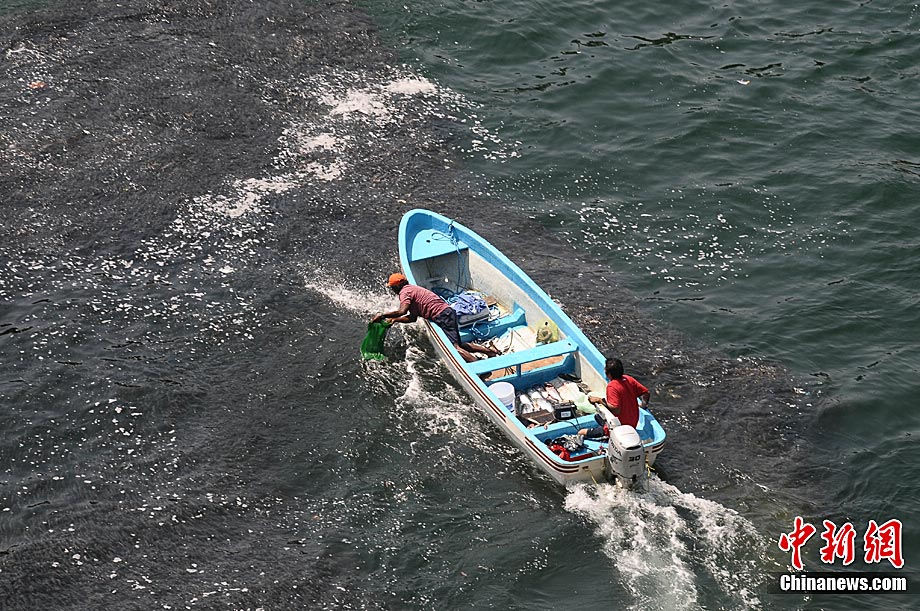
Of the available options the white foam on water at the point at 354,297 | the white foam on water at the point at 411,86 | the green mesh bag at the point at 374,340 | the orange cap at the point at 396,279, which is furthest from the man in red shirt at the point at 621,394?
the white foam on water at the point at 411,86

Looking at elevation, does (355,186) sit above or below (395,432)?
above

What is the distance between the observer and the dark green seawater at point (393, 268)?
14383 millimetres

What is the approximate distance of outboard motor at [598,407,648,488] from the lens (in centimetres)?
1441

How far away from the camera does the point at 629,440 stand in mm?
14398

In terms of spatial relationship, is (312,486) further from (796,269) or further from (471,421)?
(796,269)

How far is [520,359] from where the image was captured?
54.8ft

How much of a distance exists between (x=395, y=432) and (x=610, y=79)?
13.1m

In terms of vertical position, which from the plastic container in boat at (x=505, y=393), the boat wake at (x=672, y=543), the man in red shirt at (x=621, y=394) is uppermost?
the man in red shirt at (x=621, y=394)

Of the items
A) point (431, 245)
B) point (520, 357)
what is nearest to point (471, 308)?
point (431, 245)

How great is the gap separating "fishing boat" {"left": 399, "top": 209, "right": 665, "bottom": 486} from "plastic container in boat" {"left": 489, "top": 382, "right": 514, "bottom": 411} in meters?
0.02

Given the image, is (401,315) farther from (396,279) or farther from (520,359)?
(520,359)

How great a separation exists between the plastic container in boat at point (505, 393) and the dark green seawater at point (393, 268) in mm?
603

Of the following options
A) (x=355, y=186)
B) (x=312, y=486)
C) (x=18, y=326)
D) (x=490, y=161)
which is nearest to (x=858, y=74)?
(x=490, y=161)

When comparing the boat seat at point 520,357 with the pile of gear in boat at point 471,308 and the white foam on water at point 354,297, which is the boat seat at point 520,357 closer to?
the pile of gear in boat at point 471,308
